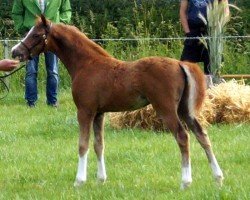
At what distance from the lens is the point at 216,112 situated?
12164 millimetres

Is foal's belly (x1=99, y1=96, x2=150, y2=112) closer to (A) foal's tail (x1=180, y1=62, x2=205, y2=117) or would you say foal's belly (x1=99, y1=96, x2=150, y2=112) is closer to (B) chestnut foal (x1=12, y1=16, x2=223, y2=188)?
(B) chestnut foal (x1=12, y1=16, x2=223, y2=188)

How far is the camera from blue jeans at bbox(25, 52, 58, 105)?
14.8 meters

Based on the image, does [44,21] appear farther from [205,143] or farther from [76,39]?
[205,143]

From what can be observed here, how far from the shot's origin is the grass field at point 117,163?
25.0 ft

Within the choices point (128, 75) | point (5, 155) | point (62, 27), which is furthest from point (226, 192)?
point (5, 155)

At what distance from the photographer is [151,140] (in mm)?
10703

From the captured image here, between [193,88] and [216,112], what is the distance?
4.52m

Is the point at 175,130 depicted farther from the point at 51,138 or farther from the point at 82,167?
the point at 51,138

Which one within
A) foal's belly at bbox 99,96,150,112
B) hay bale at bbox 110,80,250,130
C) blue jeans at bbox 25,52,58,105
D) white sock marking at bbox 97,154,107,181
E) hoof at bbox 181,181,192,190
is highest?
foal's belly at bbox 99,96,150,112

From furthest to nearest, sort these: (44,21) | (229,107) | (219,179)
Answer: (229,107)
(44,21)
(219,179)

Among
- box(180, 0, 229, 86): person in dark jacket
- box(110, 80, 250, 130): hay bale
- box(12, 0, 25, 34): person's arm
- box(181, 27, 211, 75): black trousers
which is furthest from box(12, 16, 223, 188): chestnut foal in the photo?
box(12, 0, 25, 34): person's arm

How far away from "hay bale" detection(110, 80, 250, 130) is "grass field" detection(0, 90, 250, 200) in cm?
23

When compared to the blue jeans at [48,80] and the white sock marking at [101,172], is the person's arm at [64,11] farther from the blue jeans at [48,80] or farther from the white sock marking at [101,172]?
the white sock marking at [101,172]

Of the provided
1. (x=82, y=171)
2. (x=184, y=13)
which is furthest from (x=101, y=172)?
(x=184, y=13)
